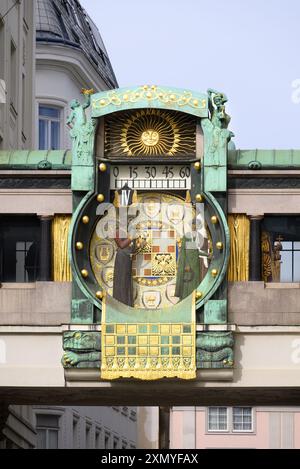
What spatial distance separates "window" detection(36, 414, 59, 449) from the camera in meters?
72.3

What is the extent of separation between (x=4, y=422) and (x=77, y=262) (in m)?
8.57

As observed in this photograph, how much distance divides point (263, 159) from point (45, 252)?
5.75 meters

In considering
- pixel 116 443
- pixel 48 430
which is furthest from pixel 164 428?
pixel 116 443

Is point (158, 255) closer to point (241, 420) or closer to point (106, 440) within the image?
point (106, 440)

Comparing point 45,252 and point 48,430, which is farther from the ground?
point 45,252

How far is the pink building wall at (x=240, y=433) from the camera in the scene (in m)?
97.8

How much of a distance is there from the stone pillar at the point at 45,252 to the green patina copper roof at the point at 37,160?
132 cm

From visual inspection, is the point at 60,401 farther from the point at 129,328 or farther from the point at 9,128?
the point at 9,128

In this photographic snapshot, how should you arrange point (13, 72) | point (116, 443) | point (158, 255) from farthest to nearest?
point (116, 443) < point (13, 72) < point (158, 255)

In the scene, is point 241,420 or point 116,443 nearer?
point 116,443

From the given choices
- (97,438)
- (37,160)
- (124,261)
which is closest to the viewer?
(124,261)

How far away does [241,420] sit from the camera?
9906 centimetres

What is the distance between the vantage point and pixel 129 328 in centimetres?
4678

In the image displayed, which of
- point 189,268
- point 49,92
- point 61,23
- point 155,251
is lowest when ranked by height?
point 189,268
